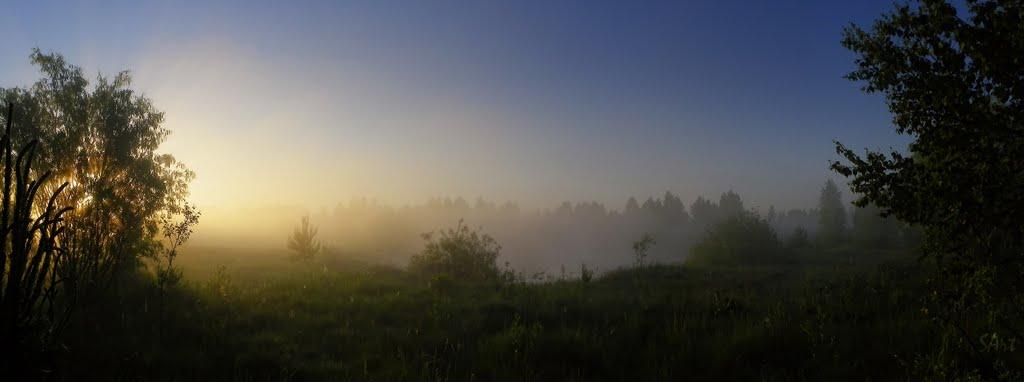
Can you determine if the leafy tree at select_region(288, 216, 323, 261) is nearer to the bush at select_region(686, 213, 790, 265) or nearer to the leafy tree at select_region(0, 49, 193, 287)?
the leafy tree at select_region(0, 49, 193, 287)

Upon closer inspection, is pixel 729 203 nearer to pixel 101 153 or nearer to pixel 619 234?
pixel 619 234

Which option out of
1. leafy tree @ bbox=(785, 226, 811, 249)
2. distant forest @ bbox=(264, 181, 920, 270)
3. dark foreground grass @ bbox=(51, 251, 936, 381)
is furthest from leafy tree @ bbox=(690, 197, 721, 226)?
dark foreground grass @ bbox=(51, 251, 936, 381)

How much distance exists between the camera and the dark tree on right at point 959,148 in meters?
4.54

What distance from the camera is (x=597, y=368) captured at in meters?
8.02

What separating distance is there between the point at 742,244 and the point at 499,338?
36.1 m

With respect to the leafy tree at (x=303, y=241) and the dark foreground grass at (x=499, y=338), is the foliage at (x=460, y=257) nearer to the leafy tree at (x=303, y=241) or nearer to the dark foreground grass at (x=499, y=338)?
the leafy tree at (x=303, y=241)

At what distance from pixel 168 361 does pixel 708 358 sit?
921 cm

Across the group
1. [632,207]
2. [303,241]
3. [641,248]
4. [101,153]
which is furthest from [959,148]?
[632,207]

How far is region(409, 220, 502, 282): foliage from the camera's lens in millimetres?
32719

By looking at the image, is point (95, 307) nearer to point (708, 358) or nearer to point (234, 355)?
point (234, 355)

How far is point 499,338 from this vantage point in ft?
30.8

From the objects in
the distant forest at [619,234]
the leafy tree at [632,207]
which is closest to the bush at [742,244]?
the distant forest at [619,234]

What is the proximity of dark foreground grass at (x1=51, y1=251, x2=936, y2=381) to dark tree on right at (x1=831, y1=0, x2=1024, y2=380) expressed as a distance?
62.5 inches

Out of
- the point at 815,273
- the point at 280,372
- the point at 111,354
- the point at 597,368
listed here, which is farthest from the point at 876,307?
the point at 111,354
